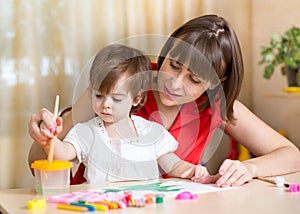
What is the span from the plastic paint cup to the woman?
54mm

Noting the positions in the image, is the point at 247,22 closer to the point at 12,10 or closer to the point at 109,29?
the point at 109,29

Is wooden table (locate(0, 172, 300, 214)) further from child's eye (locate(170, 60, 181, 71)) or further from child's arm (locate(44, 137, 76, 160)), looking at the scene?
child's eye (locate(170, 60, 181, 71))

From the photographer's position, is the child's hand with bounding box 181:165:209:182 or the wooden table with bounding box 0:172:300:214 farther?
the child's hand with bounding box 181:165:209:182

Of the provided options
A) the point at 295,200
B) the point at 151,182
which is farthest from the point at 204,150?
the point at 295,200

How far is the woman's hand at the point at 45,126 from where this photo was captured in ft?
3.37

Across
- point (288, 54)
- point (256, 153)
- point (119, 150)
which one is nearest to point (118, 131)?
point (119, 150)

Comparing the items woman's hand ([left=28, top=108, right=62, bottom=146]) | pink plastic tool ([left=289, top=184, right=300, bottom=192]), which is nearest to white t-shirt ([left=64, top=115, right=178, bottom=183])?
woman's hand ([left=28, top=108, right=62, bottom=146])

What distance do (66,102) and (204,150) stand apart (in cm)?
70

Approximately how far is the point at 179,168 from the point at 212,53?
0.27 metres

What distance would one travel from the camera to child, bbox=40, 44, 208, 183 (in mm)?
1111

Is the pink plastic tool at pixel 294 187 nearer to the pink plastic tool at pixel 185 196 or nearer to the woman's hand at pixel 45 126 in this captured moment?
the pink plastic tool at pixel 185 196

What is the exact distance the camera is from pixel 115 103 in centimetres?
112

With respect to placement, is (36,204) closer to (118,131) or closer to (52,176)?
(52,176)

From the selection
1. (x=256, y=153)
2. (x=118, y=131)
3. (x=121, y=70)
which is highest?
(x=121, y=70)
